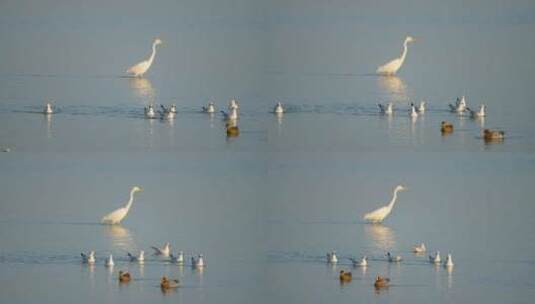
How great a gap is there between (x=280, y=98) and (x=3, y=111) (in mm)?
2171

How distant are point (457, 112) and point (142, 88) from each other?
2851 mm

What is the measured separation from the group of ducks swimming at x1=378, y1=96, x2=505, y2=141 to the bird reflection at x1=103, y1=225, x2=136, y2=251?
262 cm

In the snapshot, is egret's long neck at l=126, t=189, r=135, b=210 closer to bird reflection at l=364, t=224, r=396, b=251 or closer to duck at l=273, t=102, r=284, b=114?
duck at l=273, t=102, r=284, b=114

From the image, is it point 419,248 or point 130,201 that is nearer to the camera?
point 419,248

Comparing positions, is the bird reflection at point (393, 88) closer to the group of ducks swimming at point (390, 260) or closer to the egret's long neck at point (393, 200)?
the egret's long neck at point (393, 200)

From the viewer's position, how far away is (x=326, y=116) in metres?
20.0

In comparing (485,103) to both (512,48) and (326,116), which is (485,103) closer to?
(326,116)

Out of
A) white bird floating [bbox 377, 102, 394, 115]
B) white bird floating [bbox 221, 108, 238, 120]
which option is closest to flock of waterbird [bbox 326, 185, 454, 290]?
white bird floating [bbox 221, 108, 238, 120]

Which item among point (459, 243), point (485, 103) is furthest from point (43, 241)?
point (485, 103)

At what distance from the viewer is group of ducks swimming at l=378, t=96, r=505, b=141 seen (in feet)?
64.2

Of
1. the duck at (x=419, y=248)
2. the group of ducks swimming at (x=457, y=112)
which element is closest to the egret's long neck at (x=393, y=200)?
the duck at (x=419, y=248)

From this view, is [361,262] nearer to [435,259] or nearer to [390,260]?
[390,260]

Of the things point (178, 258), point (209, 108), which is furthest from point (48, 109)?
point (178, 258)

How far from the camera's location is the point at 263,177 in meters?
19.2
